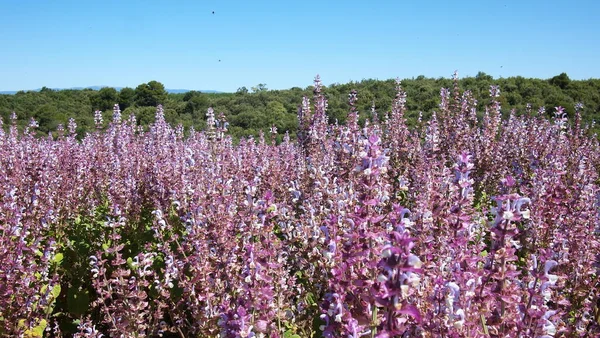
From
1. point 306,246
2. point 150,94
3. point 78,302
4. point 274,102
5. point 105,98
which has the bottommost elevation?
point 78,302

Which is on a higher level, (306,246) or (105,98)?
(105,98)

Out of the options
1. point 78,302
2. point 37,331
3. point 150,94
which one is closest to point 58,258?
point 78,302

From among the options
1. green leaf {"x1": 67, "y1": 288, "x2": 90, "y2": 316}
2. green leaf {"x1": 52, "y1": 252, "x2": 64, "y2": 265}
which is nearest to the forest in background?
Answer: green leaf {"x1": 52, "y1": 252, "x2": 64, "y2": 265}

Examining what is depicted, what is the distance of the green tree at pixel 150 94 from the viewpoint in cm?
3219

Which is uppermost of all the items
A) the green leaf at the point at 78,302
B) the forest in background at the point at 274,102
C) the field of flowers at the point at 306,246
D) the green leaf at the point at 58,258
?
the forest in background at the point at 274,102

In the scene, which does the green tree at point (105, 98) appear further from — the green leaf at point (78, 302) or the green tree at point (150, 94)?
the green leaf at point (78, 302)

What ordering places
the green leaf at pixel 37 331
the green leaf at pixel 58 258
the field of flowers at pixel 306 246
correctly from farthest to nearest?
the green leaf at pixel 58 258
the green leaf at pixel 37 331
the field of flowers at pixel 306 246

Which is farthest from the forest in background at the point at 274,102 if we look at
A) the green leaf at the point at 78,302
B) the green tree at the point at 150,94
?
the green leaf at the point at 78,302

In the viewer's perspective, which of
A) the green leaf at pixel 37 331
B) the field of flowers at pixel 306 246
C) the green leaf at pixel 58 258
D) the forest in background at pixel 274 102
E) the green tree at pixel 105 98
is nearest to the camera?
the field of flowers at pixel 306 246

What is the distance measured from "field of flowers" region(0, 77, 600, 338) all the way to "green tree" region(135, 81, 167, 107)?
24.6 meters

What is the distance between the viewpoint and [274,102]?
1216 inches

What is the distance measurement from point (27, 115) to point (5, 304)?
2803 centimetres

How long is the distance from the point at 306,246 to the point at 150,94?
100 ft

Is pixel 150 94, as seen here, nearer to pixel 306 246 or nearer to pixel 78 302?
pixel 78 302
